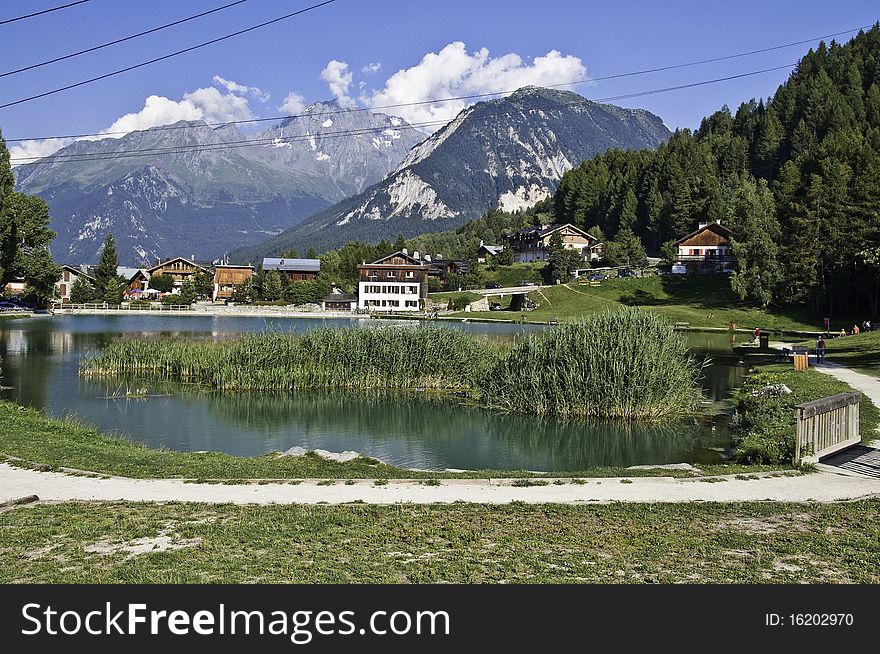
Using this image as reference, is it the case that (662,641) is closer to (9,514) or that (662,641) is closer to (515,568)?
(515,568)

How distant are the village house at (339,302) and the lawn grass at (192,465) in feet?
322

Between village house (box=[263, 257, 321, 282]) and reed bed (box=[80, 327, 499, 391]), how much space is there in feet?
354

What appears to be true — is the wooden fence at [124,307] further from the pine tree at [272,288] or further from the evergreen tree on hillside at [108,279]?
the pine tree at [272,288]

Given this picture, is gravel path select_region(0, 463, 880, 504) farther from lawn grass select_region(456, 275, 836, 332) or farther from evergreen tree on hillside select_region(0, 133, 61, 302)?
evergreen tree on hillside select_region(0, 133, 61, 302)

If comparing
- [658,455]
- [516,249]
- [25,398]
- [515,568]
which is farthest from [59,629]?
[516,249]

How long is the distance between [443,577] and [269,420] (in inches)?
816

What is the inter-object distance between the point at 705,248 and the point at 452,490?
10056cm

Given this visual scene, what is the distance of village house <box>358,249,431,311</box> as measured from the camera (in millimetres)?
117000

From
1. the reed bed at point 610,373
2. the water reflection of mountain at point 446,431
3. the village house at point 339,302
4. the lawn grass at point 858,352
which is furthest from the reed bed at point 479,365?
the village house at point 339,302

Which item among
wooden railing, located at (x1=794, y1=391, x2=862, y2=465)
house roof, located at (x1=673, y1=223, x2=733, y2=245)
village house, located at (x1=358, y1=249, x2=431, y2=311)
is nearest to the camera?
wooden railing, located at (x1=794, y1=391, x2=862, y2=465)

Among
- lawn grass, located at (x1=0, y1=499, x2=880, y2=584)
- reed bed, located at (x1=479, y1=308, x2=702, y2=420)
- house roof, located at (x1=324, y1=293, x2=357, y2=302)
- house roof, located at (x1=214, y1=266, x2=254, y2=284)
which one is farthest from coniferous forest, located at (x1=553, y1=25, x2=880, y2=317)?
house roof, located at (x1=214, y1=266, x2=254, y2=284)

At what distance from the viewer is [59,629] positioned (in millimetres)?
6832

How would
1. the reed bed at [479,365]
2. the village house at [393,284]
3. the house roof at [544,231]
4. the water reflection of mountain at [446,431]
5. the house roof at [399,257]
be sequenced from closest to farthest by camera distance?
the water reflection of mountain at [446,431] < the reed bed at [479,365] < the village house at [393,284] < the house roof at [399,257] < the house roof at [544,231]

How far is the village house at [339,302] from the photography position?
11838 centimetres
